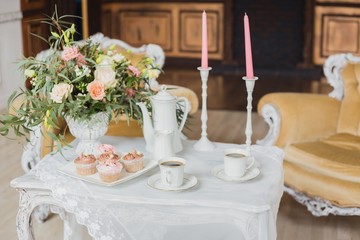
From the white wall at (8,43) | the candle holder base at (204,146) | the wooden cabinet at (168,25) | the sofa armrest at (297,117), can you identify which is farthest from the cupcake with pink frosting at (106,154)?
the wooden cabinet at (168,25)

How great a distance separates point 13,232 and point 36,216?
160mm

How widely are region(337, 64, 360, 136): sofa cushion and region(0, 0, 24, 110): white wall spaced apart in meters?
3.09

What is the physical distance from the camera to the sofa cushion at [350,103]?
142 inches

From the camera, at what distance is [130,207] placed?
2.21 metres

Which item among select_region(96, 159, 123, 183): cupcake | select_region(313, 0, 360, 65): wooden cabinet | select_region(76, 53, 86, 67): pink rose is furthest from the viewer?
select_region(313, 0, 360, 65): wooden cabinet

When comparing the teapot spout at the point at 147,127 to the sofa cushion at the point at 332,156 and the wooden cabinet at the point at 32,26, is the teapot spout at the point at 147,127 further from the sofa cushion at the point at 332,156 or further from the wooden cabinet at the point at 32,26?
the wooden cabinet at the point at 32,26

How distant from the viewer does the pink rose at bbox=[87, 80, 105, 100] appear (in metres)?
2.38

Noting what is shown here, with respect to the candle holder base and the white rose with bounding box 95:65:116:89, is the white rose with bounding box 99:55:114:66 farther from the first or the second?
the candle holder base

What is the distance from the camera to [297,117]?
141 inches

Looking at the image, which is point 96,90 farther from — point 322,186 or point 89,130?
point 322,186

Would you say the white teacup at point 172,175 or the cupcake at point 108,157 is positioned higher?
the cupcake at point 108,157

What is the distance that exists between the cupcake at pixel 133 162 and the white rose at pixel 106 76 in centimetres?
28

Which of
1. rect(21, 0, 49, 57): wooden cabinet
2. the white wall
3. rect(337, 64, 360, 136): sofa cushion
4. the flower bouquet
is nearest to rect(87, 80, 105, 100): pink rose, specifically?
the flower bouquet

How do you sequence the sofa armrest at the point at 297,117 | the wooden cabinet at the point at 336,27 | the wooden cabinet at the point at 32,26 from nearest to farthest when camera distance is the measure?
1. the sofa armrest at the point at 297,117
2. the wooden cabinet at the point at 32,26
3. the wooden cabinet at the point at 336,27
